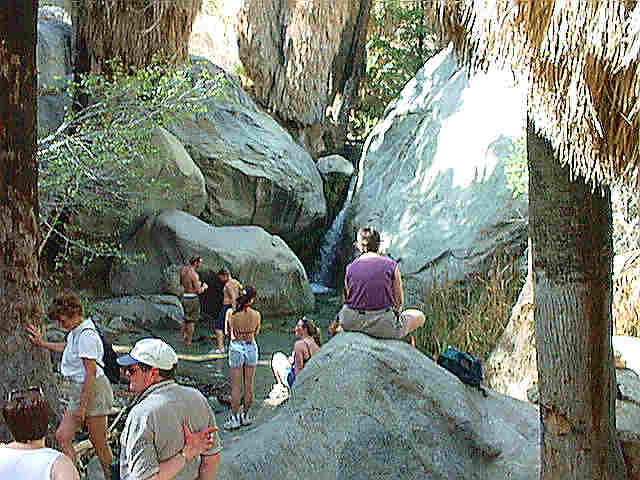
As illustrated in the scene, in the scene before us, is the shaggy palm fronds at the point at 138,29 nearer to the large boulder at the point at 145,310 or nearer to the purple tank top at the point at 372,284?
the large boulder at the point at 145,310

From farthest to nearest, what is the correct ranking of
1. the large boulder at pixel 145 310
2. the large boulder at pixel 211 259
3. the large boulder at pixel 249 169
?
the large boulder at pixel 249 169, the large boulder at pixel 211 259, the large boulder at pixel 145 310

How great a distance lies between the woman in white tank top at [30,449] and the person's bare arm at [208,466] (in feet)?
3.54

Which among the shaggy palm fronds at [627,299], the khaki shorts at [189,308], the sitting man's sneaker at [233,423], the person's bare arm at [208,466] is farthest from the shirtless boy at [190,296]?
the person's bare arm at [208,466]

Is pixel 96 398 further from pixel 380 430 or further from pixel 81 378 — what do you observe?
pixel 380 430

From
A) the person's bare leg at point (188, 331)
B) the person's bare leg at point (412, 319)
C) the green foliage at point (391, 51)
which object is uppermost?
the green foliage at point (391, 51)

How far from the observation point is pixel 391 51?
25875 mm

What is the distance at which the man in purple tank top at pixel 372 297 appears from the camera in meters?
7.24

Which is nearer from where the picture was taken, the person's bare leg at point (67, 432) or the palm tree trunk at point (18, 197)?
the palm tree trunk at point (18, 197)

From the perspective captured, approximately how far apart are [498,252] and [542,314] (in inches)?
260

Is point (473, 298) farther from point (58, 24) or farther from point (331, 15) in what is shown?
point (331, 15)

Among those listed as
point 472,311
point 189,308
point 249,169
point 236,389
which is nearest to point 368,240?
point 236,389

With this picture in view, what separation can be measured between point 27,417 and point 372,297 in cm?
422

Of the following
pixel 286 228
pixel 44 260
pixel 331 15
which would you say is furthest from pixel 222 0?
pixel 44 260

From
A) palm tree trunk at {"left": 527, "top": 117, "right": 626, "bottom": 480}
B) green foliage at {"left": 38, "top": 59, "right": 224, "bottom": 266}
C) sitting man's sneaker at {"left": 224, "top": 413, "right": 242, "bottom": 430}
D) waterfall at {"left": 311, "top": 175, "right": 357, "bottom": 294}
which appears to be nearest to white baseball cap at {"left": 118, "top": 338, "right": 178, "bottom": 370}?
palm tree trunk at {"left": 527, "top": 117, "right": 626, "bottom": 480}
